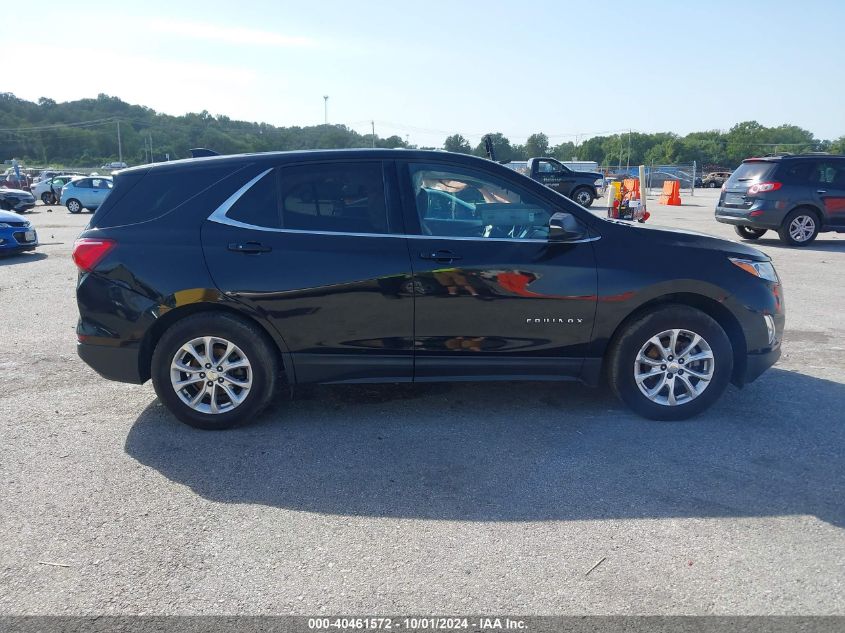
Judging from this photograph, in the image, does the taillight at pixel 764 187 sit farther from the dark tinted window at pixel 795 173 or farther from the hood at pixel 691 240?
the hood at pixel 691 240

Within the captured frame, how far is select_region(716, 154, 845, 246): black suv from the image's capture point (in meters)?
14.1

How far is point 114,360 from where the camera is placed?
15.3 ft

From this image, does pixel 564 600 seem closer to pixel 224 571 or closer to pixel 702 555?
pixel 702 555

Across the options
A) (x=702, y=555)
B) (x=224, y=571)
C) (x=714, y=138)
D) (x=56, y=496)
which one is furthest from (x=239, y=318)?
(x=714, y=138)

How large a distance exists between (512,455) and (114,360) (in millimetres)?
2754

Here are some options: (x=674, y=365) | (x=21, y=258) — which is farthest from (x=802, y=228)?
(x=21, y=258)

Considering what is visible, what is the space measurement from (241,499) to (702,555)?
2.37 meters

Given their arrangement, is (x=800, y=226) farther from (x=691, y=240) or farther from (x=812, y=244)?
(x=691, y=240)

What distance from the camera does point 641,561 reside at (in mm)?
3146

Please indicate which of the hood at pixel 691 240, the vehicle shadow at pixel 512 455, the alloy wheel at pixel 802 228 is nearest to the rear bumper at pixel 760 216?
the alloy wheel at pixel 802 228

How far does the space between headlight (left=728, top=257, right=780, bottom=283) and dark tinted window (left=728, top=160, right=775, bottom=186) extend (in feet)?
35.2

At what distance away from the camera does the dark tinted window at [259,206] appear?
4.65 meters

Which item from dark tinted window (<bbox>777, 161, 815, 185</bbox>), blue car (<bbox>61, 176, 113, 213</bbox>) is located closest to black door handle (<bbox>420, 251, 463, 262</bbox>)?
dark tinted window (<bbox>777, 161, 815, 185</bbox>)

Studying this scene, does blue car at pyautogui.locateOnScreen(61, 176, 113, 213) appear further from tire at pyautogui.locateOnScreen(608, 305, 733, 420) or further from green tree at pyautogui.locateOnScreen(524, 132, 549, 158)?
green tree at pyautogui.locateOnScreen(524, 132, 549, 158)
